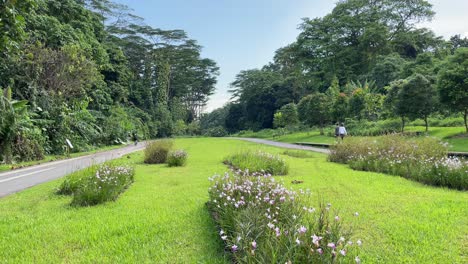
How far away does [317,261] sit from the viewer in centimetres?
273

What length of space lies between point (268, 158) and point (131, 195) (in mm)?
5157

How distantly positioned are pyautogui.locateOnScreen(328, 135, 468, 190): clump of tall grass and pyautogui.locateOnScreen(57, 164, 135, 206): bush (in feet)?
23.6

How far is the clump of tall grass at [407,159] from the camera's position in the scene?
7203mm

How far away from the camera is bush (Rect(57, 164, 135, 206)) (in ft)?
20.2

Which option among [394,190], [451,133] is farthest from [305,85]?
[394,190]

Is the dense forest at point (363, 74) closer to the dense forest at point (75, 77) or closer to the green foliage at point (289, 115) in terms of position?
the green foliage at point (289, 115)

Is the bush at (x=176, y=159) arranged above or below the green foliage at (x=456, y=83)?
below

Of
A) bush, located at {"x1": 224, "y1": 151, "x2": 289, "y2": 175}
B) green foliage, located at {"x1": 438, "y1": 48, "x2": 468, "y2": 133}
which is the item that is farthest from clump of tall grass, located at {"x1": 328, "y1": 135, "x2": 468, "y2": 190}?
green foliage, located at {"x1": 438, "y1": 48, "x2": 468, "y2": 133}

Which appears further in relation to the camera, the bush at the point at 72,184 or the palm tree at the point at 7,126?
the palm tree at the point at 7,126

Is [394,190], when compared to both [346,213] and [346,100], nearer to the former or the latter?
[346,213]

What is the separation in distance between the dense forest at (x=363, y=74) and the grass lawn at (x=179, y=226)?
1428 cm

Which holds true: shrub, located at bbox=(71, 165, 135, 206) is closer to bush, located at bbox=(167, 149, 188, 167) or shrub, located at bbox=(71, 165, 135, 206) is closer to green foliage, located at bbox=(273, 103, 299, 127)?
bush, located at bbox=(167, 149, 188, 167)

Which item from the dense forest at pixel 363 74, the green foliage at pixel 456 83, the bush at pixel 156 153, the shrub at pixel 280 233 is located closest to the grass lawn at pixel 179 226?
the shrub at pixel 280 233

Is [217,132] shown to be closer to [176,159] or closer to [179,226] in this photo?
[176,159]
